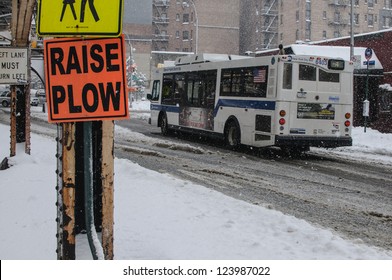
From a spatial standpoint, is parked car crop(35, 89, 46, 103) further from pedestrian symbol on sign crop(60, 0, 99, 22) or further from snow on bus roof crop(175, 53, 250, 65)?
pedestrian symbol on sign crop(60, 0, 99, 22)

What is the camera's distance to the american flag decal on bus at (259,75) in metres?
16.2

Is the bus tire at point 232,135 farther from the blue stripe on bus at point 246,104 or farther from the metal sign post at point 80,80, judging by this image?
the metal sign post at point 80,80

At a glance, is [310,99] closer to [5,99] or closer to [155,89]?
[155,89]

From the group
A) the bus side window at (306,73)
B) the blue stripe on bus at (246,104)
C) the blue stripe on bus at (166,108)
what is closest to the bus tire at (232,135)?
the blue stripe on bus at (246,104)

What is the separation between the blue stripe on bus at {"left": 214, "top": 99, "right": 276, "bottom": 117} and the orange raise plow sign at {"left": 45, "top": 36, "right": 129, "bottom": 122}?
11837 millimetres

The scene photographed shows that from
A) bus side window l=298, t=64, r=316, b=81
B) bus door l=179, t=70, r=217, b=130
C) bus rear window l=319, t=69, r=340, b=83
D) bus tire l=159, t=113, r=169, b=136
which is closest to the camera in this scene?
bus side window l=298, t=64, r=316, b=81

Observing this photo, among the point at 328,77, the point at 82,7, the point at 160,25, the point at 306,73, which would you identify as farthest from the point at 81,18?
the point at 160,25

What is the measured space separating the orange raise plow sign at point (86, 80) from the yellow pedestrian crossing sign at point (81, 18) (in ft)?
0.30

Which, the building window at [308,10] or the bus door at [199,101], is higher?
the building window at [308,10]

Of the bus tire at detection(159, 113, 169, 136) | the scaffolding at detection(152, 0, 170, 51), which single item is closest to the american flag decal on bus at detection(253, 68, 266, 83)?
the bus tire at detection(159, 113, 169, 136)

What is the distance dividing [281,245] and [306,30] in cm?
9054

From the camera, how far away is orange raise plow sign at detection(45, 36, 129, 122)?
13.2ft

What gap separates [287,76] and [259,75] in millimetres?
1101

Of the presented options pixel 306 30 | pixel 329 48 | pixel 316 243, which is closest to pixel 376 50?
pixel 329 48
